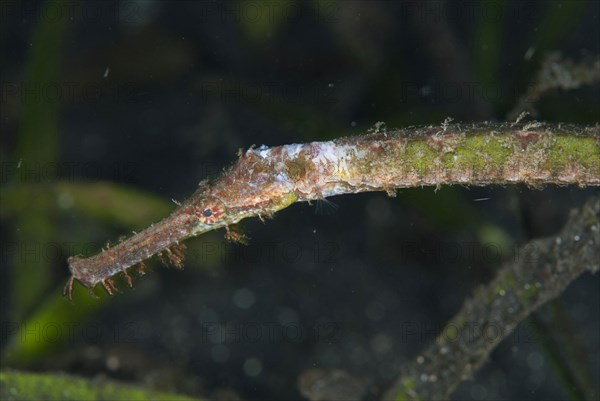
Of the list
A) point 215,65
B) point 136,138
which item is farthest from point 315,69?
point 136,138

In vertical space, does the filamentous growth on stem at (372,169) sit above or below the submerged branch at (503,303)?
above

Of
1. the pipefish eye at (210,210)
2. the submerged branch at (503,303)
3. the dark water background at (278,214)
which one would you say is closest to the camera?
the pipefish eye at (210,210)

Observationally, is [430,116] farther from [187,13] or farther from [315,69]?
[187,13]

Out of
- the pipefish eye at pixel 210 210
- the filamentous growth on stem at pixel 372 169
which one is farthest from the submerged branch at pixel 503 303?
the pipefish eye at pixel 210 210

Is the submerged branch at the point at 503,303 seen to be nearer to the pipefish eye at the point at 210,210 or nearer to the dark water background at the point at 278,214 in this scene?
the dark water background at the point at 278,214

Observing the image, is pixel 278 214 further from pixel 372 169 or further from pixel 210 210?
pixel 372 169
